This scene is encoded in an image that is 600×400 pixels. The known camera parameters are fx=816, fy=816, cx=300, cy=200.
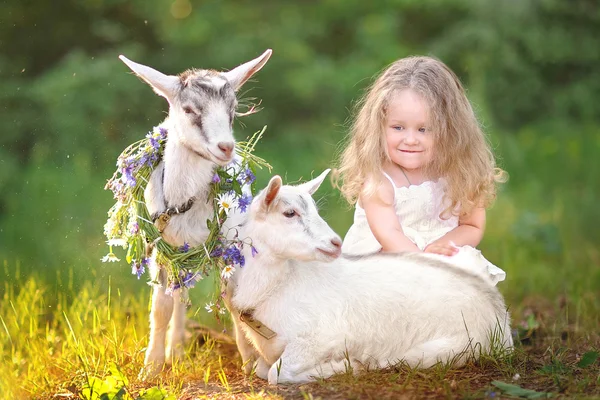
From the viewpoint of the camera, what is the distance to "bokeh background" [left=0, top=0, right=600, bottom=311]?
23.2 ft

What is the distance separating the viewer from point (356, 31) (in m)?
13.5

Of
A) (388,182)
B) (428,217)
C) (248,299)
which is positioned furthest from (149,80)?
(428,217)

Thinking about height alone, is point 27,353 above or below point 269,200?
below

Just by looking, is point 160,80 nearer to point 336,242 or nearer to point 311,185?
point 311,185

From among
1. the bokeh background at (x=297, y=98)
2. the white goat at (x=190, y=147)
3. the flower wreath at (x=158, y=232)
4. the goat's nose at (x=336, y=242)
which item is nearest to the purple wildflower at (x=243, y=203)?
the flower wreath at (x=158, y=232)

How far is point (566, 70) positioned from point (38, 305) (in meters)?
11.4

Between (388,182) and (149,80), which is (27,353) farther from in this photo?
(388,182)

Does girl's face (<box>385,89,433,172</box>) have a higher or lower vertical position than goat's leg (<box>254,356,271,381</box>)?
higher

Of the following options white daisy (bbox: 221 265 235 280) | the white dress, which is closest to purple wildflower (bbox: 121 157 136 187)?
white daisy (bbox: 221 265 235 280)

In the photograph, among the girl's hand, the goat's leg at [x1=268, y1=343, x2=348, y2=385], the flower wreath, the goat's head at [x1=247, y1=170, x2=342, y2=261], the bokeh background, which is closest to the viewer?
the goat's head at [x1=247, y1=170, x2=342, y2=261]

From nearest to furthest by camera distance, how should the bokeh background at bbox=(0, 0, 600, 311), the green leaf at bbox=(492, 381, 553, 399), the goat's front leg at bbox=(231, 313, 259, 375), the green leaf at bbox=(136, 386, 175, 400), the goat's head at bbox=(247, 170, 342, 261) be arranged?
the green leaf at bbox=(492, 381, 553, 399)
the green leaf at bbox=(136, 386, 175, 400)
the goat's head at bbox=(247, 170, 342, 261)
the goat's front leg at bbox=(231, 313, 259, 375)
the bokeh background at bbox=(0, 0, 600, 311)

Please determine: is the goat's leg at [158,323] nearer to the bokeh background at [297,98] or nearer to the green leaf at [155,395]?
the green leaf at [155,395]

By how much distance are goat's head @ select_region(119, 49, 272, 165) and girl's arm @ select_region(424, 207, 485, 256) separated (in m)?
1.44

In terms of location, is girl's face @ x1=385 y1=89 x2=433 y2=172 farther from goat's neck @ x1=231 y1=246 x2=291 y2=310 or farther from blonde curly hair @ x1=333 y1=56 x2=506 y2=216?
goat's neck @ x1=231 y1=246 x2=291 y2=310
